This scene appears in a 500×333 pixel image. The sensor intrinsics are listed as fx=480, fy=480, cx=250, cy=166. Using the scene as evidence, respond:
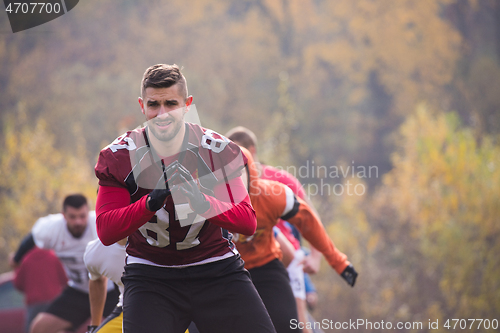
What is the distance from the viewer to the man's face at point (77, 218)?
504 cm

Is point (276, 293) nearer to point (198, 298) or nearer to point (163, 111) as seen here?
point (198, 298)

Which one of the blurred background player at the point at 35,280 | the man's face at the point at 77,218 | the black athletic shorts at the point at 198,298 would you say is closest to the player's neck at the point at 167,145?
the black athletic shorts at the point at 198,298

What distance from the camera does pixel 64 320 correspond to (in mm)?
4895

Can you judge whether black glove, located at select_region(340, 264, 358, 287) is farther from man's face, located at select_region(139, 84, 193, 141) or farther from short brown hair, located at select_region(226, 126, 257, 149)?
man's face, located at select_region(139, 84, 193, 141)

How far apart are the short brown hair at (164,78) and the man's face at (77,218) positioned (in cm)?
316

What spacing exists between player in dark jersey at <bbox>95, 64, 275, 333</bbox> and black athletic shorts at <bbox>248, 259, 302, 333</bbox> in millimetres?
1005

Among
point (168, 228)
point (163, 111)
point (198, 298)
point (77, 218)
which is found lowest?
point (77, 218)

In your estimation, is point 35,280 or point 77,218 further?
point 35,280

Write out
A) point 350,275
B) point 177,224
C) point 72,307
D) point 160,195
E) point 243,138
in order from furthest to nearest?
point 72,307, point 243,138, point 350,275, point 177,224, point 160,195

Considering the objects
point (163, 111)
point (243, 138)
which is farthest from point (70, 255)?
point (163, 111)

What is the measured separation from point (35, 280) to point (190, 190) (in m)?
5.63

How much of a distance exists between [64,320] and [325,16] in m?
9.16

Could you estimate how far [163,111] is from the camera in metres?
2.22

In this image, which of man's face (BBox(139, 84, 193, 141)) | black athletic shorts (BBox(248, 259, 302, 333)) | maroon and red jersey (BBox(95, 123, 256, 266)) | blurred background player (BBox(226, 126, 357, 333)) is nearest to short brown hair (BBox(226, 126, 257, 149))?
blurred background player (BBox(226, 126, 357, 333))
